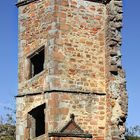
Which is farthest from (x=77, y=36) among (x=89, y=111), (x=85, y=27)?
(x=89, y=111)

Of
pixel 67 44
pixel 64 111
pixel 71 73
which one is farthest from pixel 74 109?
pixel 67 44

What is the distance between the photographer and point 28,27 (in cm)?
1513

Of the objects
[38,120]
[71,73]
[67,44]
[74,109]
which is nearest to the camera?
[74,109]

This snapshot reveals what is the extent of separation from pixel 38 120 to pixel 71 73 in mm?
1938

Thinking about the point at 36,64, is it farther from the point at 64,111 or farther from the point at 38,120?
the point at 64,111

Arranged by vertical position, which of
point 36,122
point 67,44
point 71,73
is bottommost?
point 36,122

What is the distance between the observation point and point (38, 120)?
14836 millimetres

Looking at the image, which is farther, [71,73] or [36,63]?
[36,63]

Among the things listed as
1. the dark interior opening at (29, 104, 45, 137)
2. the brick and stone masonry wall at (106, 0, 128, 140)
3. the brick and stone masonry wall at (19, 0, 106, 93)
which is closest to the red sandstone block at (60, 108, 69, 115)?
the brick and stone masonry wall at (19, 0, 106, 93)

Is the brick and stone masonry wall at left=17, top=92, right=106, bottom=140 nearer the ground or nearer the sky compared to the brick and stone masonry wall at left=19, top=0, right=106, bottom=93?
nearer the ground

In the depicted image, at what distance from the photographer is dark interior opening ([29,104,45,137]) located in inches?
571

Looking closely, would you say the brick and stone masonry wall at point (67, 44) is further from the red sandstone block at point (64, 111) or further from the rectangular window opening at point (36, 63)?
the red sandstone block at point (64, 111)

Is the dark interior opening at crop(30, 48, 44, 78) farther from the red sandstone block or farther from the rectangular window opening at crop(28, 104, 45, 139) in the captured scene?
the red sandstone block

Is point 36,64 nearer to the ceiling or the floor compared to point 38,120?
nearer to the ceiling
